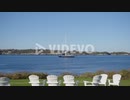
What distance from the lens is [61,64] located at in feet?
49.2

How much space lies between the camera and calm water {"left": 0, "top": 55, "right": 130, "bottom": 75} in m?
14.2

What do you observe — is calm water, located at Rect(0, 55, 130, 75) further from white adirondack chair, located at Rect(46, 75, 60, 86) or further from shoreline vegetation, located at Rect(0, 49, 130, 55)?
white adirondack chair, located at Rect(46, 75, 60, 86)

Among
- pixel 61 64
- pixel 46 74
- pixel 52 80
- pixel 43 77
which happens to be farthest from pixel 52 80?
pixel 61 64

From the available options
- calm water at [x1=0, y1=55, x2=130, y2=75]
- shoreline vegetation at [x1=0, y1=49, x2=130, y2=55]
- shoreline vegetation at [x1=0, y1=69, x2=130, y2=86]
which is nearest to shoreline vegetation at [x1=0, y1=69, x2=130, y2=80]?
shoreline vegetation at [x1=0, y1=69, x2=130, y2=86]

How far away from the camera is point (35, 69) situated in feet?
48.0

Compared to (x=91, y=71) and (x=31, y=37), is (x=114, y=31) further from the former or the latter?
(x=31, y=37)

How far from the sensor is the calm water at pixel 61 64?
1416 cm

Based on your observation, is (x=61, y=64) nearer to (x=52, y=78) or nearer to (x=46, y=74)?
(x=46, y=74)

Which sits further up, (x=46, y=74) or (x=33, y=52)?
(x=33, y=52)

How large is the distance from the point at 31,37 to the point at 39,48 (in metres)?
0.49

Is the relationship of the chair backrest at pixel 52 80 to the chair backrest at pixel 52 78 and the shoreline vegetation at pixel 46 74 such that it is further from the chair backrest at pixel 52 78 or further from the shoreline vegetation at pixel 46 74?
the shoreline vegetation at pixel 46 74
